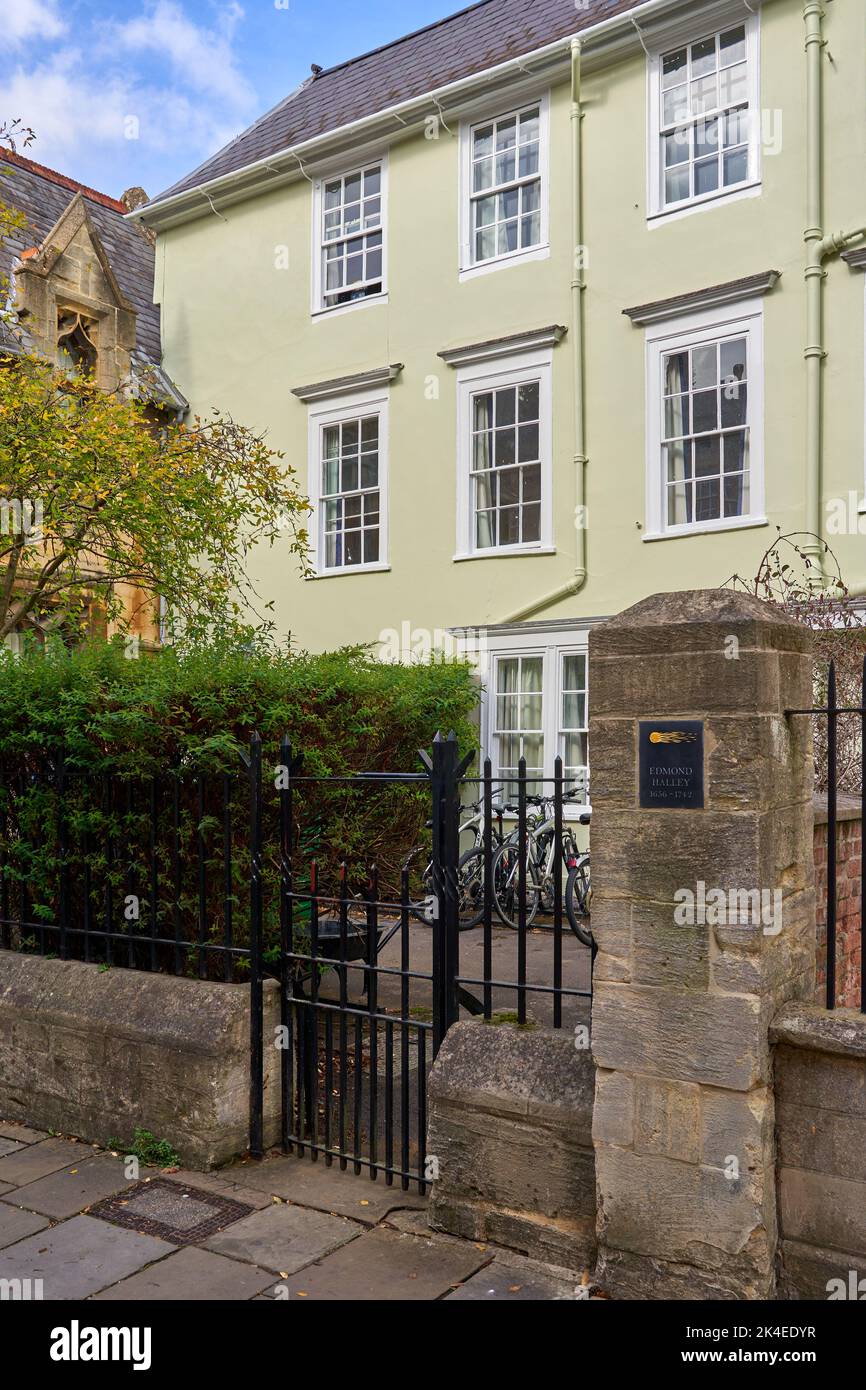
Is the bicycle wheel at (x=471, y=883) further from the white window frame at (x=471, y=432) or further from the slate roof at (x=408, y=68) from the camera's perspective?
the slate roof at (x=408, y=68)

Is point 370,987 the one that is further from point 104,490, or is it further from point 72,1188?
point 104,490

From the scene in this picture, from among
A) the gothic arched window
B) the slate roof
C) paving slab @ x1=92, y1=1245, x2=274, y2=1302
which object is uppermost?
the slate roof

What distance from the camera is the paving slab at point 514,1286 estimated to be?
143 inches

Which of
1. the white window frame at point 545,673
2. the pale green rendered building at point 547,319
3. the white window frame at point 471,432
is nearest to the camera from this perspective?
the pale green rendered building at point 547,319

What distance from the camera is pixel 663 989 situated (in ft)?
11.7

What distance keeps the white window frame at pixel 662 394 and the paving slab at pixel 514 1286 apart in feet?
27.2

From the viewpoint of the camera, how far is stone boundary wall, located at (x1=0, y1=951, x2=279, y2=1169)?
4.74 m

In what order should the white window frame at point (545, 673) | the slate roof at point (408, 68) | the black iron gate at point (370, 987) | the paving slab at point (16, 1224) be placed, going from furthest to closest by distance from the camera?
the slate roof at point (408, 68)
the white window frame at point (545, 673)
the black iron gate at point (370, 987)
the paving slab at point (16, 1224)

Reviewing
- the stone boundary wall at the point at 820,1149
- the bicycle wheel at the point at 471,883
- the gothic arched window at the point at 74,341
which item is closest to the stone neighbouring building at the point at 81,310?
the gothic arched window at the point at 74,341

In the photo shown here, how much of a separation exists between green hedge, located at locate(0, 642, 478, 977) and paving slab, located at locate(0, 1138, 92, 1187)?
0.93 m

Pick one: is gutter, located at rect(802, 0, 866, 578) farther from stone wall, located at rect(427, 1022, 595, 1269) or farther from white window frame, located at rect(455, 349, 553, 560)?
stone wall, located at rect(427, 1022, 595, 1269)

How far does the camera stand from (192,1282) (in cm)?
374
